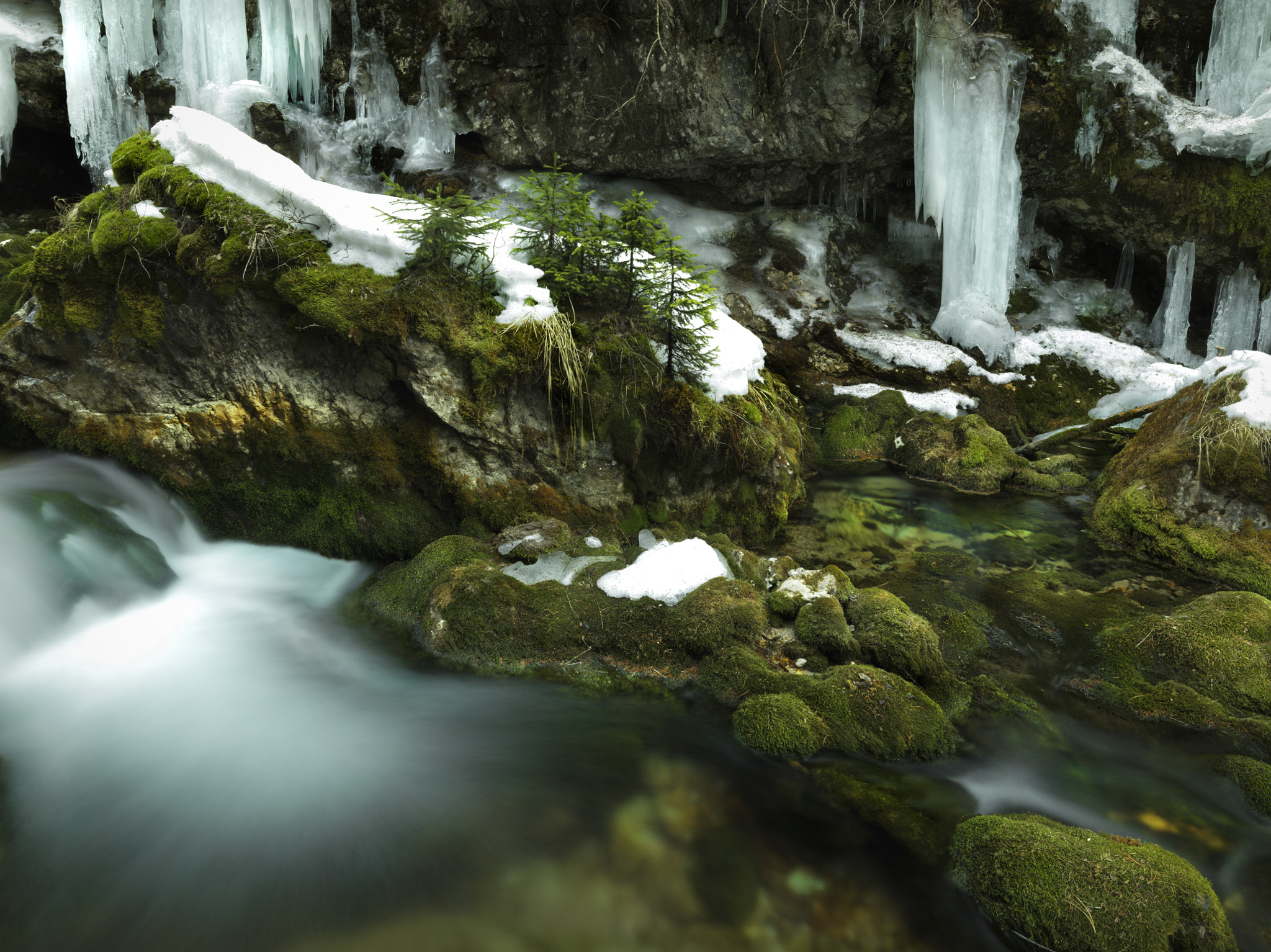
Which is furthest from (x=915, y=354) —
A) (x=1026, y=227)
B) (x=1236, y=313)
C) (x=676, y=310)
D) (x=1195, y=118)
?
(x=676, y=310)

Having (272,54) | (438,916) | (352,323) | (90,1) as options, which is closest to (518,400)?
(352,323)

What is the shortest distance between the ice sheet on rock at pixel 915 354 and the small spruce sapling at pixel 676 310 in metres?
5.81

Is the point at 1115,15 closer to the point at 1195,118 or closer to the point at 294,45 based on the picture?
the point at 1195,118

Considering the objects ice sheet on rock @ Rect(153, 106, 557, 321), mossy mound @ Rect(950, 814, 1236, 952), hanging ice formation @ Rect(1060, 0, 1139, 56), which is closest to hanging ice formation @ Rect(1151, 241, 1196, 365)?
hanging ice formation @ Rect(1060, 0, 1139, 56)

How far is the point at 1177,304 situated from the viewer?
37.9 ft

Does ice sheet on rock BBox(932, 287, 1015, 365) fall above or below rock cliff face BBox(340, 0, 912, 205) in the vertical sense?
below

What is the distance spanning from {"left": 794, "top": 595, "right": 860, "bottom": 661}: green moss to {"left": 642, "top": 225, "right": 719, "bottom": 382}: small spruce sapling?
2.48 meters

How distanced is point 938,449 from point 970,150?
17.5ft

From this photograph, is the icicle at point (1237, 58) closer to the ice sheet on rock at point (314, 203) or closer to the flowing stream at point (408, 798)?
the flowing stream at point (408, 798)

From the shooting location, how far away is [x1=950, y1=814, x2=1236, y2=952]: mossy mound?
2527 millimetres

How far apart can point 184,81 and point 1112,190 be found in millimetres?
15167

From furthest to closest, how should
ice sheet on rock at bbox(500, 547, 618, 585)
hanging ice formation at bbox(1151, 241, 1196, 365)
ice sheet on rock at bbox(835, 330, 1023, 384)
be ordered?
hanging ice formation at bbox(1151, 241, 1196, 365)
ice sheet on rock at bbox(835, 330, 1023, 384)
ice sheet on rock at bbox(500, 547, 618, 585)

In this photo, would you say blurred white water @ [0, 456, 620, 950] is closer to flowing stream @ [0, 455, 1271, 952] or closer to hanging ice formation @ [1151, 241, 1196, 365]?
flowing stream @ [0, 455, 1271, 952]

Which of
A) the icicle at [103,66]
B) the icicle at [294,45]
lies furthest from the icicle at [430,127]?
the icicle at [103,66]
